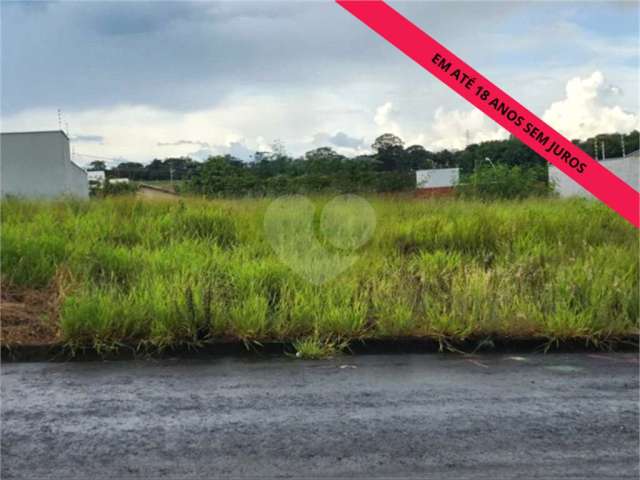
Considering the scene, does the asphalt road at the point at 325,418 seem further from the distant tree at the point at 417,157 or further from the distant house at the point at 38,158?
the distant house at the point at 38,158

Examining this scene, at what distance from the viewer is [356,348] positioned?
5.24 m

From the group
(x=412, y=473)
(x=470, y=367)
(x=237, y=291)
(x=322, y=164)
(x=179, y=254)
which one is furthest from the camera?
(x=322, y=164)

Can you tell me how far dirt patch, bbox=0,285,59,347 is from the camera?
5258 mm

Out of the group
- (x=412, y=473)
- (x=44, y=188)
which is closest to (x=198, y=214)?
→ (x=412, y=473)

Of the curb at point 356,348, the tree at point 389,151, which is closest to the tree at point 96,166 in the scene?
the tree at point 389,151

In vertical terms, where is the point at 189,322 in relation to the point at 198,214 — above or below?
below

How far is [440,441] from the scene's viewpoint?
3354mm

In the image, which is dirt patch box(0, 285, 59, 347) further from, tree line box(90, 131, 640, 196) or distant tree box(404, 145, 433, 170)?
distant tree box(404, 145, 433, 170)

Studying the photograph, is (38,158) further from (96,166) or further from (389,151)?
(389,151)

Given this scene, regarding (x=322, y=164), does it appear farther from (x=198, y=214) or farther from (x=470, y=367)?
(x=470, y=367)

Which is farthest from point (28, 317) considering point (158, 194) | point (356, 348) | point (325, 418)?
point (158, 194)

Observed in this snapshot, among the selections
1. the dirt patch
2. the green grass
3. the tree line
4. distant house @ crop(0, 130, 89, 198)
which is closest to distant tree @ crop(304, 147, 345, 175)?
the tree line

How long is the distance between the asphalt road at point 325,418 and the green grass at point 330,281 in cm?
45

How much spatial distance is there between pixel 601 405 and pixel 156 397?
10.1ft
